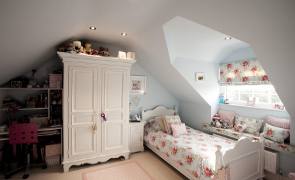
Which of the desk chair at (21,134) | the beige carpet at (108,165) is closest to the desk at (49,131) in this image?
the desk chair at (21,134)

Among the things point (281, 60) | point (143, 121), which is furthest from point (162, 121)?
point (281, 60)

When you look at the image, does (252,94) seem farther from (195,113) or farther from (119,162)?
(119,162)

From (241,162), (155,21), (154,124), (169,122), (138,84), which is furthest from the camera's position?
(138,84)

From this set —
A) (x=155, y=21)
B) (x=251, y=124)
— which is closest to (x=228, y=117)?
(x=251, y=124)

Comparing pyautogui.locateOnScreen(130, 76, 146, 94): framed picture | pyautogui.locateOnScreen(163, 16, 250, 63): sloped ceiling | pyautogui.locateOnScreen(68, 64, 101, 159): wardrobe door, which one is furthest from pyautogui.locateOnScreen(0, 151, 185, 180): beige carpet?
pyautogui.locateOnScreen(163, 16, 250, 63): sloped ceiling

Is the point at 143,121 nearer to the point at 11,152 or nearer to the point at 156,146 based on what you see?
the point at 156,146

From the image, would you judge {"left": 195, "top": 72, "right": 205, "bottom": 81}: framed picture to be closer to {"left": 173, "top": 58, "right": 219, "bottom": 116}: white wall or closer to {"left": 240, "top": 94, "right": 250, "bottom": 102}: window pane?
{"left": 173, "top": 58, "right": 219, "bottom": 116}: white wall

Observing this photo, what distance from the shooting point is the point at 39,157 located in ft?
10.0

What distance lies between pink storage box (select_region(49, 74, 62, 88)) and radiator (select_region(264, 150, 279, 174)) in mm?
3993

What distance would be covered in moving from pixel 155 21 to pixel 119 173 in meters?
2.65

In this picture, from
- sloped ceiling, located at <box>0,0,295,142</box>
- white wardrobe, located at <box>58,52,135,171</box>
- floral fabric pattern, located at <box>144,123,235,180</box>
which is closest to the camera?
sloped ceiling, located at <box>0,0,295,142</box>

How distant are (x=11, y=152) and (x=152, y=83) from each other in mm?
3301

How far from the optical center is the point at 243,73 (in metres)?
3.38

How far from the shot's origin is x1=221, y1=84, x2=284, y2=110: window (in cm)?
307
